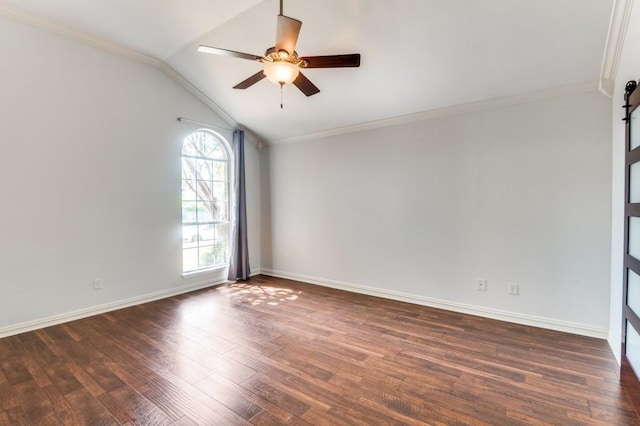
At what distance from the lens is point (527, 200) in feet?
10.8

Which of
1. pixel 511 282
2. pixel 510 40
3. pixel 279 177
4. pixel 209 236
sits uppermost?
pixel 510 40

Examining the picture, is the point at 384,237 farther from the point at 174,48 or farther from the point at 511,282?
the point at 174,48

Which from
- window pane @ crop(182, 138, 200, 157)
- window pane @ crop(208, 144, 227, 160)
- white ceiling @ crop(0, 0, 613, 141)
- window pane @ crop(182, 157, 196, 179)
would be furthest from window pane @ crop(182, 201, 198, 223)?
white ceiling @ crop(0, 0, 613, 141)

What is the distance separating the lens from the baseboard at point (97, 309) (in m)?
3.16

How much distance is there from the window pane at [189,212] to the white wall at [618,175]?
16.3 feet

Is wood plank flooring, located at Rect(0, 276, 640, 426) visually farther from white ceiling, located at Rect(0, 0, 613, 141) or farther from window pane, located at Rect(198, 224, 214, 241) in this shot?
white ceiling, located at Rect(0, 0, 613, 141)

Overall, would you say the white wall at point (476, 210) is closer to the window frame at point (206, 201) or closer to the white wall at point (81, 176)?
the window frame at point (206, 201)

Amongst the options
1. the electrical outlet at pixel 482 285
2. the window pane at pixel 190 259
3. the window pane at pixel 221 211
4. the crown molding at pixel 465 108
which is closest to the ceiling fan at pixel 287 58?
the crown molding at pixel 465 108

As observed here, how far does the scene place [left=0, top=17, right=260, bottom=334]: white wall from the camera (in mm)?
3160

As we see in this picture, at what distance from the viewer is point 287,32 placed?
215 centimetres

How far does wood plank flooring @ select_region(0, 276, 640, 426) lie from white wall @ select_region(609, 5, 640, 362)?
1.06ft

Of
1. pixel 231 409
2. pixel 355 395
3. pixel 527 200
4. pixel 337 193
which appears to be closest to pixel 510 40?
pixel 527 200

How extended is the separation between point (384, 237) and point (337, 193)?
1010mm

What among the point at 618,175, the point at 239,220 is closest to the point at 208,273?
the point at 239,220
